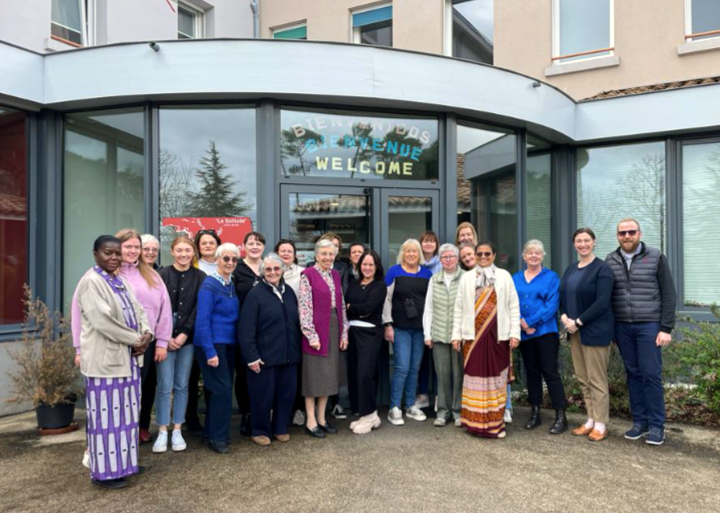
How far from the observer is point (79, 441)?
16.4 ft

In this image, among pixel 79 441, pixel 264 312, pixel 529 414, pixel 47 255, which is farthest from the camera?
pixel 47 255

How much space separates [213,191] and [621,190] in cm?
560

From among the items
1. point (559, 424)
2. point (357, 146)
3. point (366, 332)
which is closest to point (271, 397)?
point (366, 332)

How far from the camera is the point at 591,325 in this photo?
4.95 metres

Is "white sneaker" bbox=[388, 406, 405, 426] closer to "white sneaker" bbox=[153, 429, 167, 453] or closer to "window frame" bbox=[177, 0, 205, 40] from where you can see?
"white sneaker" bbox=[153, 429, 167, 453]

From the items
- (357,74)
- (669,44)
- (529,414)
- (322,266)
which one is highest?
(669,44)

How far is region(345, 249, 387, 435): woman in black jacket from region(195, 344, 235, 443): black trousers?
3.91ft

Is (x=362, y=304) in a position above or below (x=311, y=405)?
above

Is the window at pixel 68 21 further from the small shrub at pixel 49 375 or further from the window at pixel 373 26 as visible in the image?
the small shrub at pixel 49 375

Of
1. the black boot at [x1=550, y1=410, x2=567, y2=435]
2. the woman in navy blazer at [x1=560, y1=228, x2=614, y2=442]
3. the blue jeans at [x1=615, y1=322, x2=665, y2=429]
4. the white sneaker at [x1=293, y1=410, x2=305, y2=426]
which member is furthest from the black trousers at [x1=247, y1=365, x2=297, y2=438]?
the blue jeans at [x1=615, y1=322, x2=665, y2=429]

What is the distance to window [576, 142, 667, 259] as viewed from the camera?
781 cm

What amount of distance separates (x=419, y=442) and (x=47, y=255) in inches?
175

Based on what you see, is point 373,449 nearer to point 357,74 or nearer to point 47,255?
point 357,74

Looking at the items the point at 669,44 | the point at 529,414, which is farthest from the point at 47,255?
the point at 669,44
